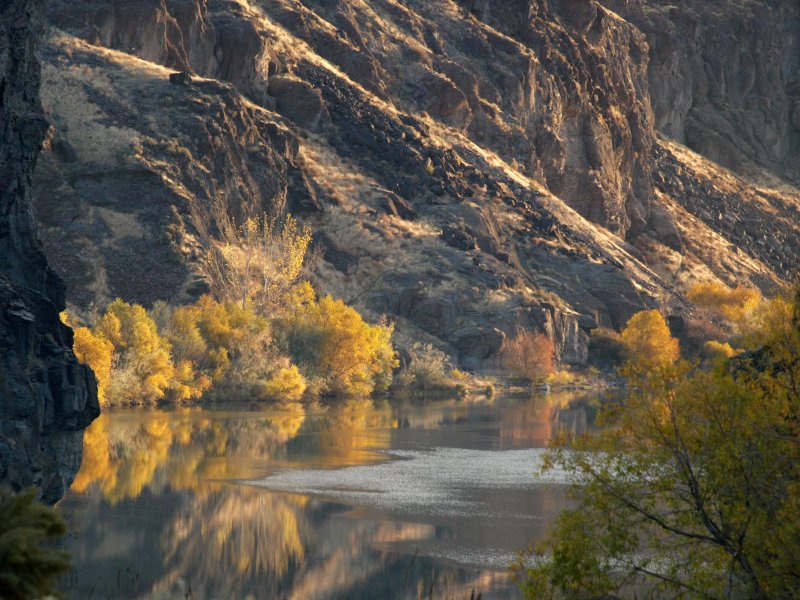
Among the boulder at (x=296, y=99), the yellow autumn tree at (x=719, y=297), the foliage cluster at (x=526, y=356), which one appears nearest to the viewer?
the foliage cluster at (x=526, y=356)

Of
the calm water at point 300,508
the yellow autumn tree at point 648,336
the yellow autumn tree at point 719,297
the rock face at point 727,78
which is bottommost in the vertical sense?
the calm water at point 300,508

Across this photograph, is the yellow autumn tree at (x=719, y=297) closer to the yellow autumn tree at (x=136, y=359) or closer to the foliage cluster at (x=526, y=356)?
the foliage cluster at (x=526, y=356)

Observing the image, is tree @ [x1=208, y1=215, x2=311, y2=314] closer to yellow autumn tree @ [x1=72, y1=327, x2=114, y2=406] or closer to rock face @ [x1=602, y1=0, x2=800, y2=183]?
yellow autumn tree @ [x1=72, y1=327, x2=114, y2=406]

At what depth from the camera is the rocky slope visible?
7425cm

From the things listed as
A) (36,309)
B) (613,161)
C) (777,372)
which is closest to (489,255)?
(613,161)

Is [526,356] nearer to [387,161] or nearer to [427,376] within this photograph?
[427,376]

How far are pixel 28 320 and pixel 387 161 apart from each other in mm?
75751

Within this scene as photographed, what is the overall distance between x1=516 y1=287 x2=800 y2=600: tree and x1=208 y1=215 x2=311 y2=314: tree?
172 feet

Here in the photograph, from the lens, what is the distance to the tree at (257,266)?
232 feet

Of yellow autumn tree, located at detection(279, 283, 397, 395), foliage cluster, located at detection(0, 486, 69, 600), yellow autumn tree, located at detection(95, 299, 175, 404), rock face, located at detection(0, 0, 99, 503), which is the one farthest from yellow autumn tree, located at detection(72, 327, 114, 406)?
foliage cluster, located at detection(0, 486, 69, 600)

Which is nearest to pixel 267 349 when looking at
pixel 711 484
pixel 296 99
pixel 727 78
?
pixel 296 99

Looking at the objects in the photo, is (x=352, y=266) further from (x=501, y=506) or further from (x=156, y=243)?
(x=501, y=506)

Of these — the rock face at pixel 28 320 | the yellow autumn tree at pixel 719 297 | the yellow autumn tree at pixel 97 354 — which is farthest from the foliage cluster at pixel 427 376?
the rock face at pixel 28 320

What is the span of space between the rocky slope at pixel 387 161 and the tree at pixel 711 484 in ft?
171
